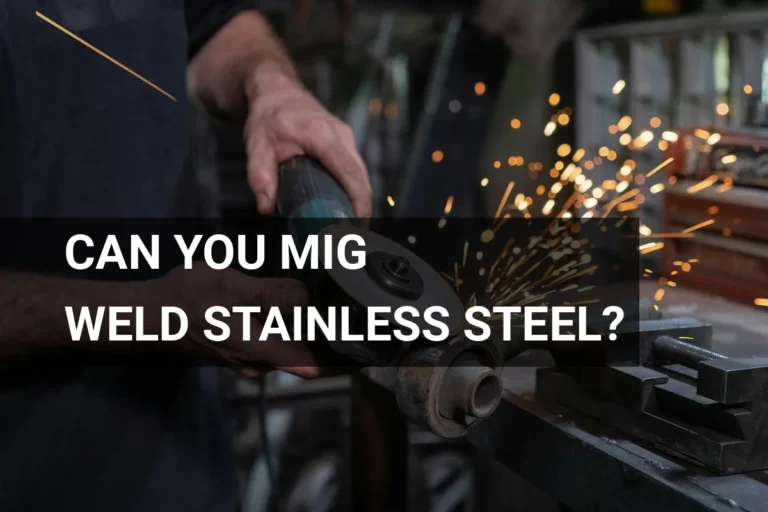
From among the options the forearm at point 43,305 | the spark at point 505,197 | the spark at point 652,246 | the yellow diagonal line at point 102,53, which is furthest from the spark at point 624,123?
the forearm at point 43,305

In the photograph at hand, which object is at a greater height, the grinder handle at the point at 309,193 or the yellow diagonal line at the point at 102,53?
the yellow diagonal line at the point at 102,53

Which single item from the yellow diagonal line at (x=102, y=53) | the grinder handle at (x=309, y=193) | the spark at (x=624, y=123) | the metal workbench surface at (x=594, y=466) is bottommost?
the metal workbench surface at (x=594, y=466)

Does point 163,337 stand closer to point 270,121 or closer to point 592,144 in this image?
point 270,121

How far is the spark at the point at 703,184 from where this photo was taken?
1240 mm

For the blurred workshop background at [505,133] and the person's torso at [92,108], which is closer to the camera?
the person's torso at [92,108]

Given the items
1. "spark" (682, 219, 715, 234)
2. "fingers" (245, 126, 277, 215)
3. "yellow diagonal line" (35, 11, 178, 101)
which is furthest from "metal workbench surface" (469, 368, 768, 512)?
"yellow diagonal line" (35, 11, 178, 101)

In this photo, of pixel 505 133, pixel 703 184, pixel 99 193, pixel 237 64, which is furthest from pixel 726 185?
pixel 505 133

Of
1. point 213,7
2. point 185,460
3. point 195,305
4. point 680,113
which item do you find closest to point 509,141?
point 680,113

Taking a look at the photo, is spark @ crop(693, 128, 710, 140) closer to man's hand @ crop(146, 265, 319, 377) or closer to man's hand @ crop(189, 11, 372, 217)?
man's hand @ crop(189, 11, 372, 217)

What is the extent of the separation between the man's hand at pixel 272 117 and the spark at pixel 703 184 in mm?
560

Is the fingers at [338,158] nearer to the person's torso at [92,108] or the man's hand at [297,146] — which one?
the man's hand at [297,146]

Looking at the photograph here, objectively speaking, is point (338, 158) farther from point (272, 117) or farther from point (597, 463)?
point (597, 463)

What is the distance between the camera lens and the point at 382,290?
0.71 metres

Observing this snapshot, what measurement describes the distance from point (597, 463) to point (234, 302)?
0.37 metres
